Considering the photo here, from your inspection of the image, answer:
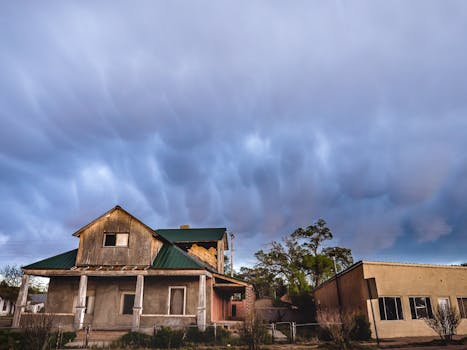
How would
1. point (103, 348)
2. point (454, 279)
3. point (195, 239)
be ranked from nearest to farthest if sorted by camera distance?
point (103, 348), point (454, 279), point (195, 239)

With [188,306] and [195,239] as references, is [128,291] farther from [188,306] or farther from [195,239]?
[195,239]

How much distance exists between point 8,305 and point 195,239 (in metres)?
47.8

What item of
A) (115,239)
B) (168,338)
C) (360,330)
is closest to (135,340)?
(168,338)

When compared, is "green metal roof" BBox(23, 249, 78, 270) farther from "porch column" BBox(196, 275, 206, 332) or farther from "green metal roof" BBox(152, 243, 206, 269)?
"porch column" BBox(196, 275, 206, 332)

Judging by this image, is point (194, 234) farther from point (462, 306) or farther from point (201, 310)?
point (462, 306)

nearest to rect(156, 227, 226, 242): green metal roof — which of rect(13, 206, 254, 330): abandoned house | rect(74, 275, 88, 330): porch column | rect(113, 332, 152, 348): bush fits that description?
rect(13, 206, 254, 330): abandoned house

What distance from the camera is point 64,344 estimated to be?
16.3 meters

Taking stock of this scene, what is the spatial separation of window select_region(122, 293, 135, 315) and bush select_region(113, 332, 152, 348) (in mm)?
4061

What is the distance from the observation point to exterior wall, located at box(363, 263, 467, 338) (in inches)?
722

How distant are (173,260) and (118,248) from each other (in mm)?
3736

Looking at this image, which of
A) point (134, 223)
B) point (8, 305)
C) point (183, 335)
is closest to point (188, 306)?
point (183, 335)

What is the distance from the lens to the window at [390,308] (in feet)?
60.4

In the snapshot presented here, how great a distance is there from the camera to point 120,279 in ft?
72.6

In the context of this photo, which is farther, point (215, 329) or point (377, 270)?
point (377, 270)
